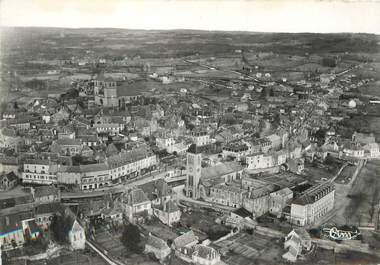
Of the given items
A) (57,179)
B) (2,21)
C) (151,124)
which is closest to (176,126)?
(151,124)

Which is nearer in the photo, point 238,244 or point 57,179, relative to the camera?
point 238,244

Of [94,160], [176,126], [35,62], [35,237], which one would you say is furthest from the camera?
[35,62]

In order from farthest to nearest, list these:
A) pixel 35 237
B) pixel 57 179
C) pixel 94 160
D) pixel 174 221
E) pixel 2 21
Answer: pixel 94 160, pixel 57 179, pixel 174 221, pixel 35 237, pixel 2 21

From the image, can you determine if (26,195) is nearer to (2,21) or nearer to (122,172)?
(122,172)

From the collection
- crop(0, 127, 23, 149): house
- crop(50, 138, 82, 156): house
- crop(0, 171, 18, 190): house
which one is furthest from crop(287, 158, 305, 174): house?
crop(0, 127, 23, 149): house

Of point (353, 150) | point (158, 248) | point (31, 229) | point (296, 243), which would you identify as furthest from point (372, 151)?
point (31, 229)

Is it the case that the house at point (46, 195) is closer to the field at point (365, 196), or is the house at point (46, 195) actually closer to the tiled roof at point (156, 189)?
the tiled roof at point (156, 189)
